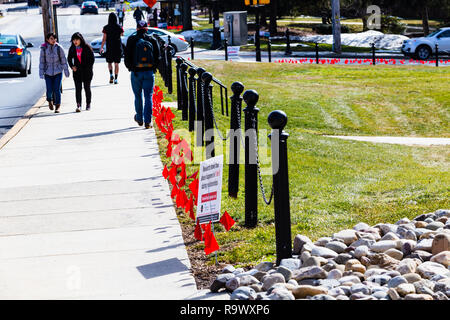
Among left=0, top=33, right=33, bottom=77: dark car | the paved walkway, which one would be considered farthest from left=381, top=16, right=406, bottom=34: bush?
the paved walkway

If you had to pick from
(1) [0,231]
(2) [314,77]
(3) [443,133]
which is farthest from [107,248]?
(2) [314,77]

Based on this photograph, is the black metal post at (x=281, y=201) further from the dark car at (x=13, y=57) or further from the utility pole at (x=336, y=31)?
the utility pole at (x=336, y=31)

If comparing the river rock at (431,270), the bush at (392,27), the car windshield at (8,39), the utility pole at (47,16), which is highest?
the utility pole at (47,16)

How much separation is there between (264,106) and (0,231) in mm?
14511

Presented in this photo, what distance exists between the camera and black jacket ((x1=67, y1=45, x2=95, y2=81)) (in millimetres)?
17078

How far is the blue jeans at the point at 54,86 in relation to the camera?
1752 cm

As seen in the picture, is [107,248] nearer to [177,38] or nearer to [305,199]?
[305,199]

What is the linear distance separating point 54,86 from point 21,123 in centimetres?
155

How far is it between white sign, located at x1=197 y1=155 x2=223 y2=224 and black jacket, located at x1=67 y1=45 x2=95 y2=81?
10701 mm

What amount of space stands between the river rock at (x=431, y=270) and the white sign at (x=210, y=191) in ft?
5.80

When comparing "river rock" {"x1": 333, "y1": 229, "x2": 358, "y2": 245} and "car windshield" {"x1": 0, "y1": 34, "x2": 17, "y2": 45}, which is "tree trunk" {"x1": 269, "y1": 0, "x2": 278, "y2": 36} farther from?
"river rock" {"x1": 333, "y1": 229, "x2": 358, "y2": 245}

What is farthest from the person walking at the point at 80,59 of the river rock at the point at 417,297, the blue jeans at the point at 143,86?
the river rock at the point at 417,297

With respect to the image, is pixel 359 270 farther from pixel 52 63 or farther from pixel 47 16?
pixel 47 16

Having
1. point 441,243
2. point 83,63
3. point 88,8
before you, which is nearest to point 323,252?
point 441,243
